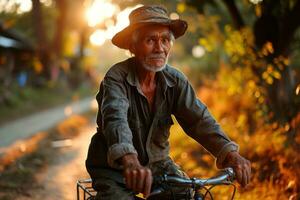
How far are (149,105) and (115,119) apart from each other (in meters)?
0.46

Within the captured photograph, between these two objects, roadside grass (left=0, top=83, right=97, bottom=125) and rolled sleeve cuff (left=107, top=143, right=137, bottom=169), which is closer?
rolled sleeve cuff (left=107, top=143, right=137, bottom=169)

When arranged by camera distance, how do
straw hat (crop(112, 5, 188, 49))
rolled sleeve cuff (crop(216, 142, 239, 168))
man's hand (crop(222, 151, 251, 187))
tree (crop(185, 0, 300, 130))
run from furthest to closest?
tree (crop(185, 0, 300, 130))
straw hat (crop(112, 5, 188, 49))
rolled sleeve cuff (crop(216, 142, 239, 168))
man's hand (crop(222, 151, 251, 187))

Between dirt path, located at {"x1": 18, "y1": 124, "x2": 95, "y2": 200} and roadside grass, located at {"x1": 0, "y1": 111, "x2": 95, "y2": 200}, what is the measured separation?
10 centimetres

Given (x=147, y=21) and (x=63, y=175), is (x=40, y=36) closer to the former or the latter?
(x=63, y=175)

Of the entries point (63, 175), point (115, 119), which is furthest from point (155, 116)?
point (63, 175)

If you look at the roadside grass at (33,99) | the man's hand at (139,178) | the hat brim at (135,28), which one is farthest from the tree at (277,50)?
the roadside grass at (33,99)

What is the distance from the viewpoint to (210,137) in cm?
336

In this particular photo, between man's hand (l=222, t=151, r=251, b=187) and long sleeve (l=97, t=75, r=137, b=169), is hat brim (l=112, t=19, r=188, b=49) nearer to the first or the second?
long sleeve (l=97, t=75, r=137, b=169)

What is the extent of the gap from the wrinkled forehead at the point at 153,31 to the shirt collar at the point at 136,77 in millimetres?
231

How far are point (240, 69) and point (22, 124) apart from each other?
10.1m

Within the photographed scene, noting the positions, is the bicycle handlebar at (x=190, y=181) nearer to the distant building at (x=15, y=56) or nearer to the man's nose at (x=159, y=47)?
the man's nose at (x=159, y=47)

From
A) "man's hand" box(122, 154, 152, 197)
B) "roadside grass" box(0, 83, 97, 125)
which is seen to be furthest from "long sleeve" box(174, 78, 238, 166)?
"roadside grass" box(0, 83, 97, 125)

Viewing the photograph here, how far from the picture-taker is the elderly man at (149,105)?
125 inches

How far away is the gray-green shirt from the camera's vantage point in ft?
10.8
